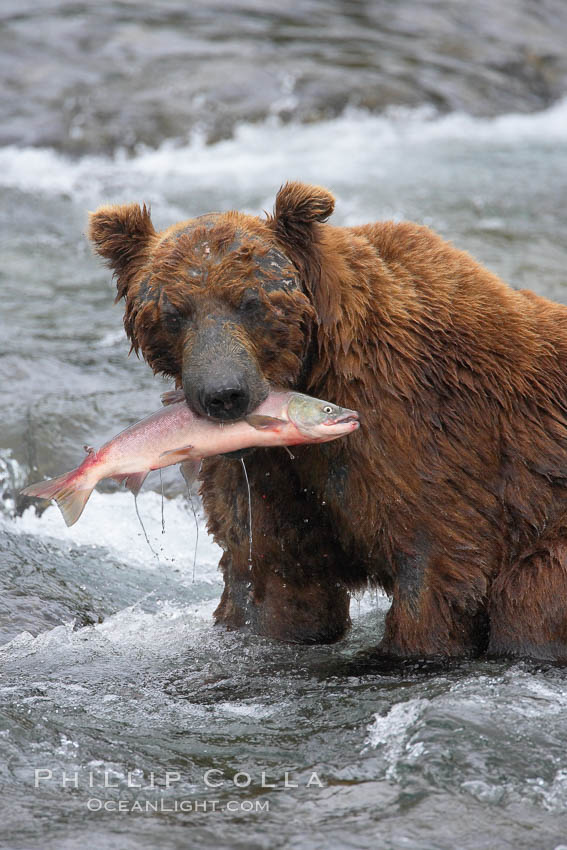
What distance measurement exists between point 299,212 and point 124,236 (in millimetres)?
746

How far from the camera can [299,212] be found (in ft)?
15.8

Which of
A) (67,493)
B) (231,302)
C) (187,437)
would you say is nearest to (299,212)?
→ (231,302)

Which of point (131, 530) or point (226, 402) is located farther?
point (131, 530)

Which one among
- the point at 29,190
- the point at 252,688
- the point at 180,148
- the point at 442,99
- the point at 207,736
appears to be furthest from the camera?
the point at 442,99

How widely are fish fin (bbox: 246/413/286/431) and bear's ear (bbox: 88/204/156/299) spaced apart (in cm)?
89

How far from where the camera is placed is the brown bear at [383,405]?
4.72 metres

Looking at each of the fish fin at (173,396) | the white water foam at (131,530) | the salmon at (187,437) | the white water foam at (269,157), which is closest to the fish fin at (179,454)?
the salmon at (187,437)

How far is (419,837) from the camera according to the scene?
3725 mm

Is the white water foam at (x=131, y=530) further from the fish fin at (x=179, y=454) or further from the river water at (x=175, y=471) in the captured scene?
the fish fin at (x=179, y=454)

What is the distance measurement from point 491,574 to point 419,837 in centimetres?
164

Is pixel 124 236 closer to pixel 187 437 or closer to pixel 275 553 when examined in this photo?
pixel 187 437

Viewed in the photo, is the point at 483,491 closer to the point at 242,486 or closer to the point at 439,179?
the point at 242,486

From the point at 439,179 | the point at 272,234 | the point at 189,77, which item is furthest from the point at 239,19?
the point at 272,234

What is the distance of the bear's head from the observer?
4516 mm
